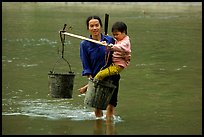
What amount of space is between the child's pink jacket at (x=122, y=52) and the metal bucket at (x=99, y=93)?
0.31m

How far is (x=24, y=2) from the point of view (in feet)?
172

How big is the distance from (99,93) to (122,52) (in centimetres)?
62

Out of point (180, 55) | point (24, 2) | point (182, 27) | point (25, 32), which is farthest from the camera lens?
point (24, 2)

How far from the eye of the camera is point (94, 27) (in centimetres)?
738

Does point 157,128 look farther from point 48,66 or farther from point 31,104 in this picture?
point 48,66

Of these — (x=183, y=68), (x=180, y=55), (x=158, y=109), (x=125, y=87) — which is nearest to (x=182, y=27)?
(x=180, y=55)

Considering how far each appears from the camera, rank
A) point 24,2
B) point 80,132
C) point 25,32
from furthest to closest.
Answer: point 24,2 < point 25,32 < point 80,132

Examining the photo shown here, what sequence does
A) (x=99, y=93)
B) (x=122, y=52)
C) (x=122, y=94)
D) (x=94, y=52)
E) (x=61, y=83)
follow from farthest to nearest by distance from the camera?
(x=122, y=94)
(x=61, y=83)
(x=94, y=52)
(x=99, y=93)
(x=122, y=52)

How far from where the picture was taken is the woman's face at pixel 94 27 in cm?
737

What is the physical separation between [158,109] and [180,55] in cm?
705

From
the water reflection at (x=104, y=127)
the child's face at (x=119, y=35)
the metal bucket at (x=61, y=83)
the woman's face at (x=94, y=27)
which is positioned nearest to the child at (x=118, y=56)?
the child's face at (x=119, y=35)

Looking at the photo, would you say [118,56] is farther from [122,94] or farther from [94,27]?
[122,94]

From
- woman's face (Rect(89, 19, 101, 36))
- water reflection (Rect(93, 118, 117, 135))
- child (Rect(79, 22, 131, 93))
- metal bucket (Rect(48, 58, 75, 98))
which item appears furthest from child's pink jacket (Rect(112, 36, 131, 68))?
water reflection (Rect(93, 118, 117, 135))

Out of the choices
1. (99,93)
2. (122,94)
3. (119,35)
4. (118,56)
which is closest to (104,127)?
(99,93)
